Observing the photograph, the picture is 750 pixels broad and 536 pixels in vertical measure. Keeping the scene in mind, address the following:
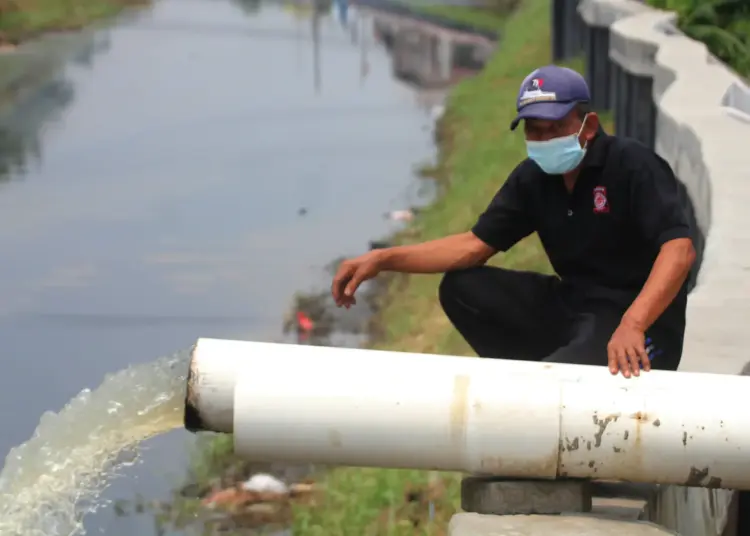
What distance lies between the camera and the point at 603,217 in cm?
353

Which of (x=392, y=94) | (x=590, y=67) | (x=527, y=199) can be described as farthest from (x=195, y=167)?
(x=527, y=199)

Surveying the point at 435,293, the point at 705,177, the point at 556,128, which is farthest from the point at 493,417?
the point at 435,293

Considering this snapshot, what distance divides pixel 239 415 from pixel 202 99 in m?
16.6

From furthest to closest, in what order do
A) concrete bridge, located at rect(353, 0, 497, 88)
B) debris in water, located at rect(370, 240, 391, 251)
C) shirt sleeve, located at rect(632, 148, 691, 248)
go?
concrete bridge, located at rect(353, 0, 497, 88), debris in water, located at rect(370, 240, 391, 251), shirt sleeve, located at rect(632, 148, 691, 248)

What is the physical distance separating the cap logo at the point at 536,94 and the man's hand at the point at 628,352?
2.07ft

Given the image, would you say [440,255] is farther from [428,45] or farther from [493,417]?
[428,45]

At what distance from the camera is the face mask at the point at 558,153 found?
11.3 feet

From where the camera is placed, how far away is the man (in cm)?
339

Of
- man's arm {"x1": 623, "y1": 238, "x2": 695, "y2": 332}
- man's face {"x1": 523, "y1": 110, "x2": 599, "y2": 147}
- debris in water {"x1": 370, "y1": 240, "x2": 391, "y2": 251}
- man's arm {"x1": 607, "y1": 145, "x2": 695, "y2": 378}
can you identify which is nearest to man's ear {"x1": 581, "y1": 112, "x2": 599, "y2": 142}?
man's face {"x1": 523, "y1": 110, "x2": 599, "y2": 147}

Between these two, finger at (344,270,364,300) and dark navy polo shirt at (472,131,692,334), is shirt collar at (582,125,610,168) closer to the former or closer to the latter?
dark navy polo shirt at (472,131,692,334)

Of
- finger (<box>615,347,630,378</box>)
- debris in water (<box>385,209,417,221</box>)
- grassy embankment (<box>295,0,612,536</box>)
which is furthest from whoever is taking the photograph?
debris in water (<box>385,209,417,221</box>)

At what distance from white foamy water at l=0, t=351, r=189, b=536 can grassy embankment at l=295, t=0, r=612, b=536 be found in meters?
1.10

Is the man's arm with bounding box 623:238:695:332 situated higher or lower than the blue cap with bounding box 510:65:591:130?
lower

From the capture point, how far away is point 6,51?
2455 centimetres
